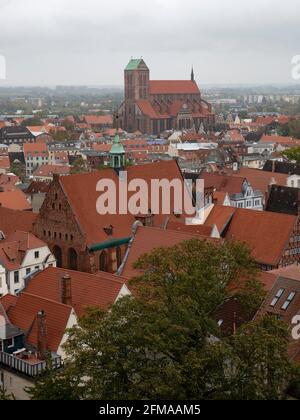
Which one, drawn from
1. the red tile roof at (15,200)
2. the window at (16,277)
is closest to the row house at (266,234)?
the window at (16,277)

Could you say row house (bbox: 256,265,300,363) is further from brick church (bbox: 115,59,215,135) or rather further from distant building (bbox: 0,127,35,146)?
brick church (bbox: 115,59,215,135)

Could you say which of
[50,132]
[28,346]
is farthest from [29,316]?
[50,132]

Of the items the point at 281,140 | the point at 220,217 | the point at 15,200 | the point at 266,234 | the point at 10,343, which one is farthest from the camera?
the point at 281,140

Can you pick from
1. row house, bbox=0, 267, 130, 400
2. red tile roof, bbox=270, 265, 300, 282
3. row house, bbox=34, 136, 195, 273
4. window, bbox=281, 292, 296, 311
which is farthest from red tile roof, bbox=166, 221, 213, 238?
window, bbox=281, 292, 296, 311

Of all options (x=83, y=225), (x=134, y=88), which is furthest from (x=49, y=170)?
(x=134, y=88)

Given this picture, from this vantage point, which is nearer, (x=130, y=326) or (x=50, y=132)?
(x=130, y=326)

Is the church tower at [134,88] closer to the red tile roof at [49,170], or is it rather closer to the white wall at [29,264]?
the red tile roof at [49,170]

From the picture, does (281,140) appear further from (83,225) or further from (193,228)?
(83,225)

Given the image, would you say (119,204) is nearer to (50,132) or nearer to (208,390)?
(208,390)
